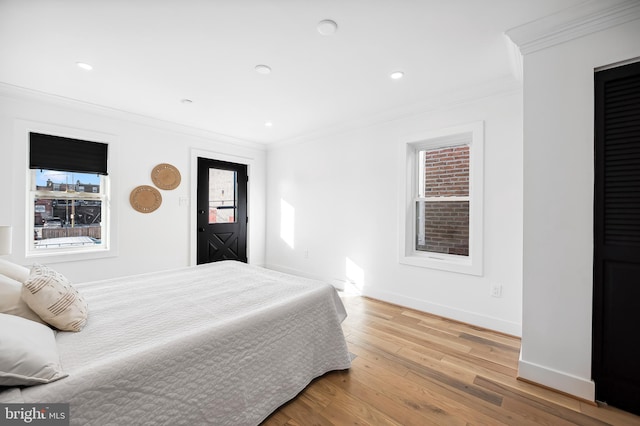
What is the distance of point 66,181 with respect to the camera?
3.32 meters

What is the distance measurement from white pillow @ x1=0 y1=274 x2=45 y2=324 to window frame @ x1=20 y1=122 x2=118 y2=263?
7.99 ft

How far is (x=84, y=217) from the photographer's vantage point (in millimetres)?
3457

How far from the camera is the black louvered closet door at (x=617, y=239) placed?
1.59 meters

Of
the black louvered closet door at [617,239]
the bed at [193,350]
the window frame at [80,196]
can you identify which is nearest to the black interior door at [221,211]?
the window frame at [80,196]

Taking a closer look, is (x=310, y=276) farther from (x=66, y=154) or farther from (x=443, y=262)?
(x=66, y=154)

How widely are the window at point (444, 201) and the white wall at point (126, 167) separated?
10.2 ft

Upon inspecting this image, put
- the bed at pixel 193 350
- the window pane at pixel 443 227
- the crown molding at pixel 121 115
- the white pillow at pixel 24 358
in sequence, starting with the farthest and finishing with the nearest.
Result: the window pane at pixel 443 227, the crown molding at pixel 121 115, the bed at pixel 193 350, the white pillow at pixel 24 358

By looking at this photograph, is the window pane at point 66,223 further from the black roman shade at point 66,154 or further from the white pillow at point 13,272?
the white pillow at point 13,272

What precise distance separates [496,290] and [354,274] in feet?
5.73

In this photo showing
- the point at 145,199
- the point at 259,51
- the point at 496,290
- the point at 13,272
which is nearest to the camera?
the point at 13,272

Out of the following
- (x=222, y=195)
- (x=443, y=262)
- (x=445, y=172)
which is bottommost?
(x=443, y=262)

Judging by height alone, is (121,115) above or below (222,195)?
above

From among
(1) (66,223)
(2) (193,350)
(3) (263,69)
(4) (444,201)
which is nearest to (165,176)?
(1) (66,223)

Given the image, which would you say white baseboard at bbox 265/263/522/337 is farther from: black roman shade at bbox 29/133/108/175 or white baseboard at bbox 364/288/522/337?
black roman shade at bbox 29/133/108/175
